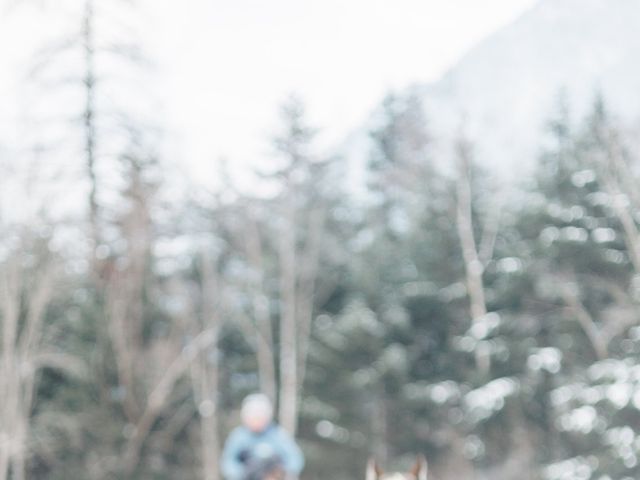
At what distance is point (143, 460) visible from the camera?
1748 cm

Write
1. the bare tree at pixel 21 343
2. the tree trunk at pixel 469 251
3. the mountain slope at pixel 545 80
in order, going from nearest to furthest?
1. the bare tree at pixel 21 343
2. the tree trunk at pixel 469 251
3. the mountain slope at pixel 545 80

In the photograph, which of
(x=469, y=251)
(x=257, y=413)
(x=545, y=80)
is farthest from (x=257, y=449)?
(x=545, y=80)

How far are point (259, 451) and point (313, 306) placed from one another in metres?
15.9

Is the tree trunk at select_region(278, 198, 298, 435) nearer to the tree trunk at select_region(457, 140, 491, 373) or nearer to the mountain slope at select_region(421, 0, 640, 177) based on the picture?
the tree trunk at select_region(457, 140, 491, 373)

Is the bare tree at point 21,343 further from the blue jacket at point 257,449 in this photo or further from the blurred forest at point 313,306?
the blue jacket at point 257,449

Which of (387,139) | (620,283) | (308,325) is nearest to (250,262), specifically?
(308,325)

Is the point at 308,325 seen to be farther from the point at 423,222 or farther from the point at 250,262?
the point at 423,222

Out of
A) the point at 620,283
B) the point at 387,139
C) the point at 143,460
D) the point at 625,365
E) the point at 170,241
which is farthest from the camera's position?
the point at 387,139

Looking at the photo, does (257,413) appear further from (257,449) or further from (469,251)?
(469,251)

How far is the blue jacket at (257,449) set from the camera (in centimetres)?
534

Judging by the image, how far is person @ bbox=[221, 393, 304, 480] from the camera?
529cm

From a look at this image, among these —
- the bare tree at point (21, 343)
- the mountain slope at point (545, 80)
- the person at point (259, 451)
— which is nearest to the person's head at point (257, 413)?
the person at point (259, 451)

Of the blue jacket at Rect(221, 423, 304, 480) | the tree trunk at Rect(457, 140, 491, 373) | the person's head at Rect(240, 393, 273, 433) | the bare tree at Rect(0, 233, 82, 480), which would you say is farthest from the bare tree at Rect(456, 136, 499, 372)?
the person's head at Rect(240, 393, 273, 433)

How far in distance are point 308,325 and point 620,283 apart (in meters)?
7.65
